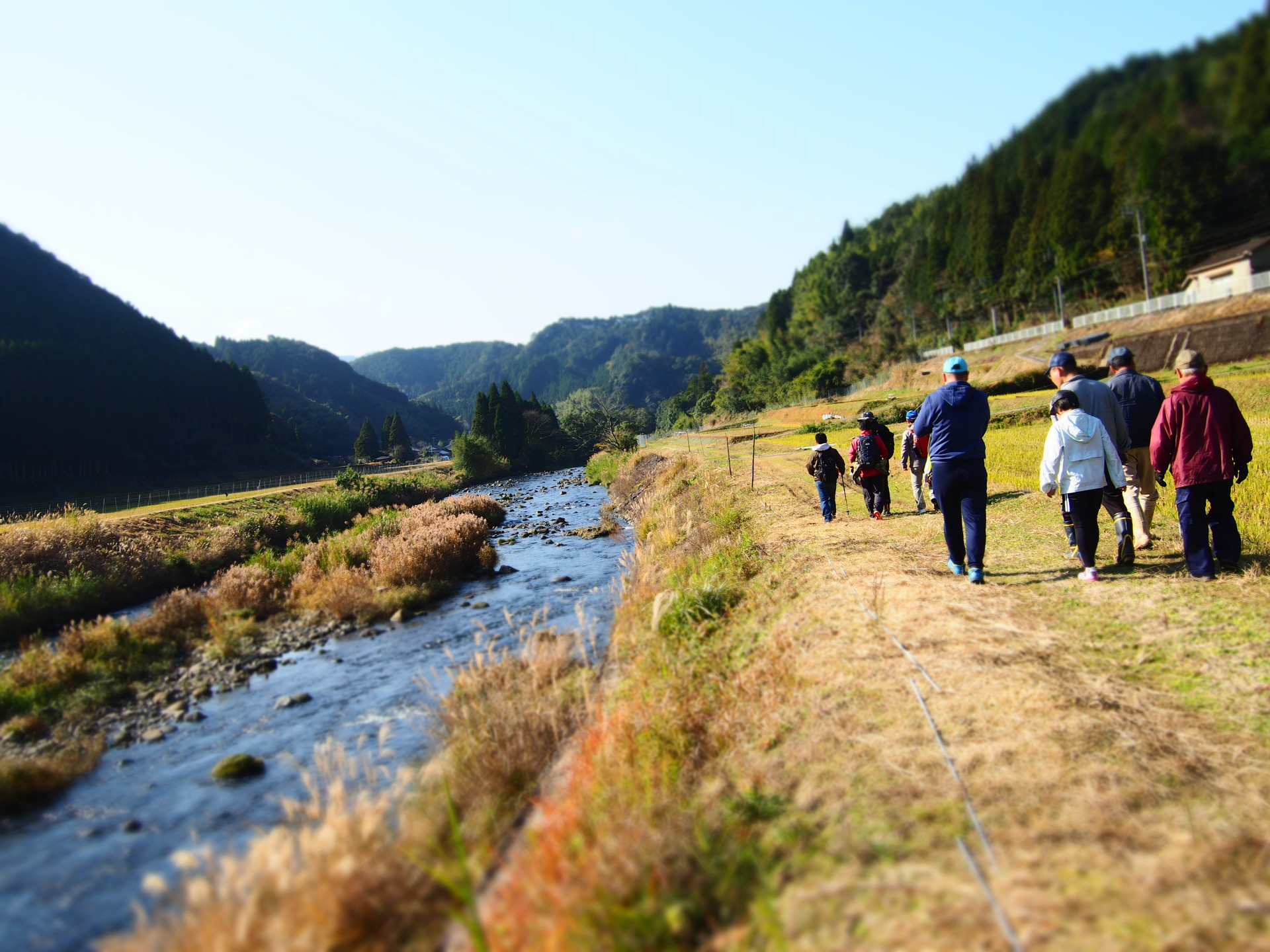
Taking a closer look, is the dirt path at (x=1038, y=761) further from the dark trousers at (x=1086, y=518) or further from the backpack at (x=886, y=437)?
the backpack at (x=886, y=437)

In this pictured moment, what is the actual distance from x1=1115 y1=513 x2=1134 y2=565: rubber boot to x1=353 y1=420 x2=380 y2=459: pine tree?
103 meters

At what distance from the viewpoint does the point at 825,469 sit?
12.3 meters

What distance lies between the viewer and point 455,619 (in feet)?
43.5

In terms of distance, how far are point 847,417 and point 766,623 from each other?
4062cm

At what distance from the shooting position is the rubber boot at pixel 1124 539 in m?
7.20

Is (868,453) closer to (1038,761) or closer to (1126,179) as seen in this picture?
(1126,179)

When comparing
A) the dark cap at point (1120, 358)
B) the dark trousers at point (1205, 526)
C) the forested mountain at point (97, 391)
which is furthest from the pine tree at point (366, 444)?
the dark trousers at point (1205, 526)

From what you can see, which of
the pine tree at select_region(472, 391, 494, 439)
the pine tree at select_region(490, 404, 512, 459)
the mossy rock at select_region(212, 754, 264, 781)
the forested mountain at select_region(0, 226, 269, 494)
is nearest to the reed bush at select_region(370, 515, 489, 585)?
the mossy rock at select_region(212, 754, 264, 781)

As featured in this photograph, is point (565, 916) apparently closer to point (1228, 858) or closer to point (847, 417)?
point (1228, 858)

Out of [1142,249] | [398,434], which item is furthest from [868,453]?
[398,434]

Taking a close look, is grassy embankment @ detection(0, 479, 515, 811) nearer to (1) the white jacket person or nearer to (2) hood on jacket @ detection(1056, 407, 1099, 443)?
(1) the white jacket person

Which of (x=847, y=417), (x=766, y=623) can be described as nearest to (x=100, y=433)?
(x=847, y=417)

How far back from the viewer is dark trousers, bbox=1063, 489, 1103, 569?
689 centimetres

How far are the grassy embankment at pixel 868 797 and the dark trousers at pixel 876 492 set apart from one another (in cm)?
524
